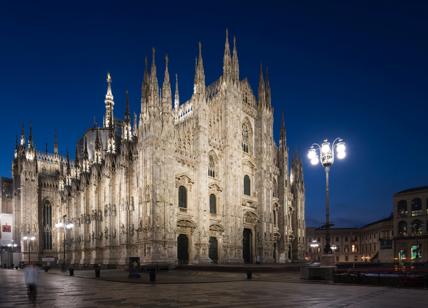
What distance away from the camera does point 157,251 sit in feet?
133

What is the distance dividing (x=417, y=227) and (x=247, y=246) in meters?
40.8

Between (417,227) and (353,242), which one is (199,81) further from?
(353,242)

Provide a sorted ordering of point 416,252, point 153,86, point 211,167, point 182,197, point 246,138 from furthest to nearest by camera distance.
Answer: point 416,252, point 246,138, point 211,167, point 182,197, point 153,86

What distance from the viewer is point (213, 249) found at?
49469mm

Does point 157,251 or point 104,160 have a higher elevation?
point 104,160

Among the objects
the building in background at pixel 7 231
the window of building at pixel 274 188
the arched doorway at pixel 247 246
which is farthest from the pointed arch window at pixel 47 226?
the window of building at pixel 274 188

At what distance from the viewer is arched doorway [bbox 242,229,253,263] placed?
5436 centimetres

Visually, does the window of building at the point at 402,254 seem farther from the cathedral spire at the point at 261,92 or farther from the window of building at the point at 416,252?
the cathedral spire at the point at 261,92

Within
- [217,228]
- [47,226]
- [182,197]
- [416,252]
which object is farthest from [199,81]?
[416,252]

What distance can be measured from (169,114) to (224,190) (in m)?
12.5

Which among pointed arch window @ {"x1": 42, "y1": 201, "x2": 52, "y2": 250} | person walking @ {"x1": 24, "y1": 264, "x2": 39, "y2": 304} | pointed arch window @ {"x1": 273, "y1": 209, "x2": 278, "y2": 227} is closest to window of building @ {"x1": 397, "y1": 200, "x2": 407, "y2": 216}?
pointed arch window @ {"x1": 273, "y1": 209, "x2": 278, "y2": 227}

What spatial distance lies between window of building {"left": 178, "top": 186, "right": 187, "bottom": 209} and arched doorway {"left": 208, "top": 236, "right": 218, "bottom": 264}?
6.00 meters

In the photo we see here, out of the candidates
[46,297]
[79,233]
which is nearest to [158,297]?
[46,297]

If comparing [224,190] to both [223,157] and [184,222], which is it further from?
[184,222]
